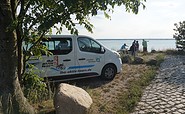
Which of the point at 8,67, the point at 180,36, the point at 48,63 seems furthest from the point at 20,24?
the point at 180,36

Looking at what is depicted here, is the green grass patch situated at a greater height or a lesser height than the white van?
lesser

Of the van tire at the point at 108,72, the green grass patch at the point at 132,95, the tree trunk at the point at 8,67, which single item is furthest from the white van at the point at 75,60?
the tree trunk at the point at 8,67

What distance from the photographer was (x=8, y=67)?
5.04m

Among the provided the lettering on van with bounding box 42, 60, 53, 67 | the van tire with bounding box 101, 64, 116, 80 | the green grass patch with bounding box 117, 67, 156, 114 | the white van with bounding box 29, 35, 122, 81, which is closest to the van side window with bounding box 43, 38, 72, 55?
the white van with bounding box 29, 35, 122, 81

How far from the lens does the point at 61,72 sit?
9.09 m

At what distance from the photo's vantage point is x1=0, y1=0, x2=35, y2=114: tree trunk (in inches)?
192

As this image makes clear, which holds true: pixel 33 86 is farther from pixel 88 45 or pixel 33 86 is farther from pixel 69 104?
pixel 88 45

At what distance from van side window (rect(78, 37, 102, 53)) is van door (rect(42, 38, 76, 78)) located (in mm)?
420

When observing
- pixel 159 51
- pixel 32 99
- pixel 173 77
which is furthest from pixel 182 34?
pixel 32 99

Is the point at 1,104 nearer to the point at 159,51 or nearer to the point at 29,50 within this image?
the point at 29,50

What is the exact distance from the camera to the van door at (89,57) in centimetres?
954

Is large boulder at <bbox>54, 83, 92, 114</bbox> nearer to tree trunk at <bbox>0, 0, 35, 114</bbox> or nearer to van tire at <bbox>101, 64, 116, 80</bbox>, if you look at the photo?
tree trunk at <bbox>0, 0, 35, 114</bbox>

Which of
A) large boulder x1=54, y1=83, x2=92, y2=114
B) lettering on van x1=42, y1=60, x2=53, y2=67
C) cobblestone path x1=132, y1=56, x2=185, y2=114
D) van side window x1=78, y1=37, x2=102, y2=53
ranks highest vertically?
van side window x1=78, y1=37, x2=102, y2=53

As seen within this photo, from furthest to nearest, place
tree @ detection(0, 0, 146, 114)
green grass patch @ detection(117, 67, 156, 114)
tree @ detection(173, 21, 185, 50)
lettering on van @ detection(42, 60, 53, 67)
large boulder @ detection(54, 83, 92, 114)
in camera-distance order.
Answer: tree @ detection(173, 21, 185, 50)
lettering on van @ detection(42, 60, 53, 67)
green grass patch @ detection(117, 67, 156, 114)
large boulder @ detection(54, 83, 92, 114)
tree @ detection(0, 0, 146, 114)
